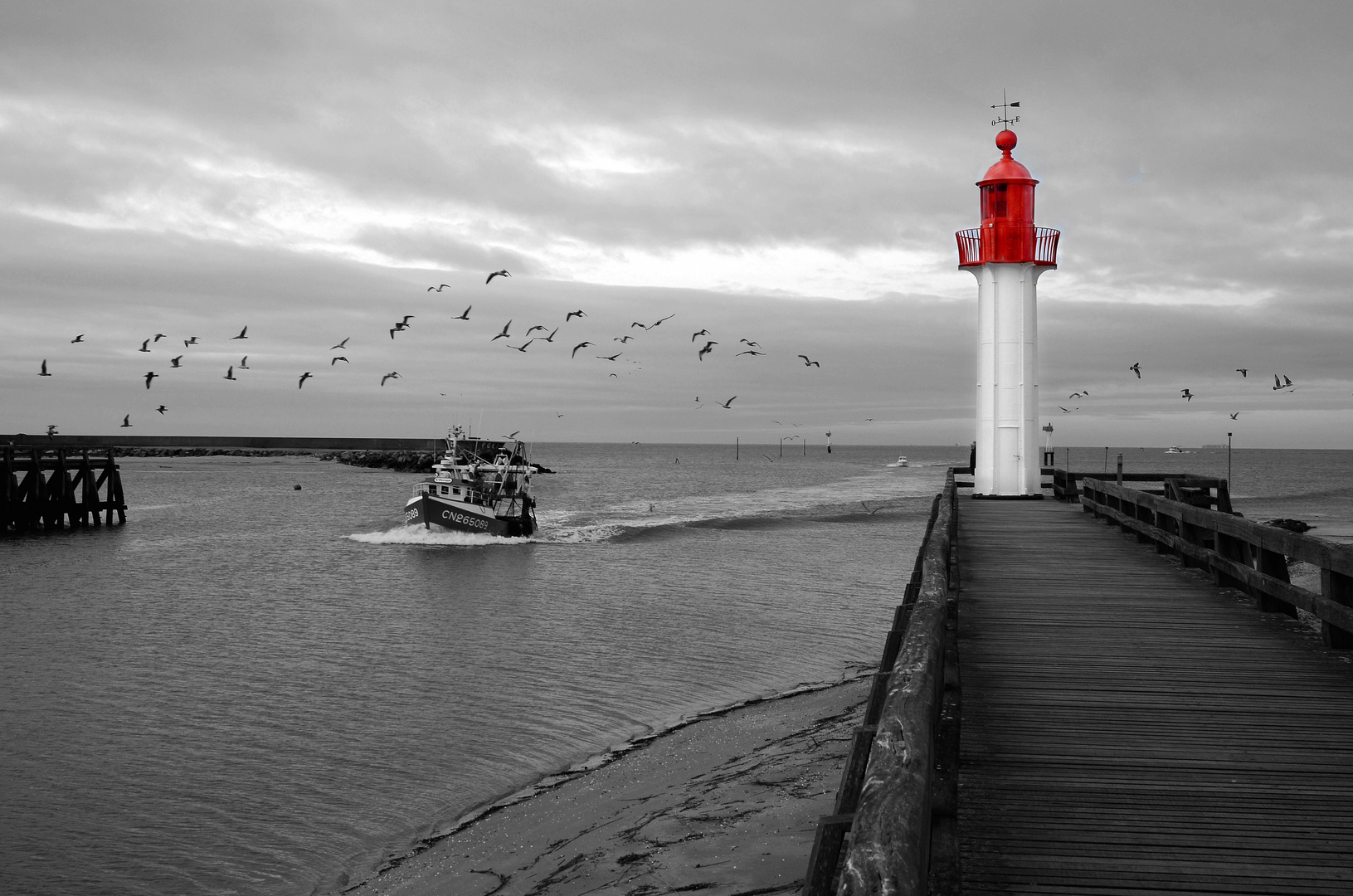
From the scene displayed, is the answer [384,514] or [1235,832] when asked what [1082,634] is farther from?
[384,514]

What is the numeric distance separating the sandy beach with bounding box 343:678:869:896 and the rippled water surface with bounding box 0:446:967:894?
0.80 meters

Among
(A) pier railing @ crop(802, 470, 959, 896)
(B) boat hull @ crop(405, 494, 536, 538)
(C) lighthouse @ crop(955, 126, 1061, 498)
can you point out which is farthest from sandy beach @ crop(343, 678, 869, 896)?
(B) boat hull @ crop(405, 494, 536, 538)

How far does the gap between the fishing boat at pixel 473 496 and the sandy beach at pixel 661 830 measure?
2899cm

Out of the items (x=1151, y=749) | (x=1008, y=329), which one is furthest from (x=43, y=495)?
(x=1151, y=749)

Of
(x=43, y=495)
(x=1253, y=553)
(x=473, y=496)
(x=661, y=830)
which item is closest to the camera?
(x=661, y=830)

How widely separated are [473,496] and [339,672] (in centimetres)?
2535

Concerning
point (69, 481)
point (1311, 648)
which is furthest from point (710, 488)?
point (1311, 648)

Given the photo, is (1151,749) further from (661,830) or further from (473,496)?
(473,496)

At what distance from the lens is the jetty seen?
3.30 m

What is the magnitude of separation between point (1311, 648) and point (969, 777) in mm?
3943

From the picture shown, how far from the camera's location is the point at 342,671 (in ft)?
51.8

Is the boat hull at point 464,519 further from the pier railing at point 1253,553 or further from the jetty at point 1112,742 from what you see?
the jetty at point 1112,742

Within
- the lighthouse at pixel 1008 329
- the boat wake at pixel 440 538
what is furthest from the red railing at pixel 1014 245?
the boat wake at pixel 440 538

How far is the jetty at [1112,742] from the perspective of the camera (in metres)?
3.30
